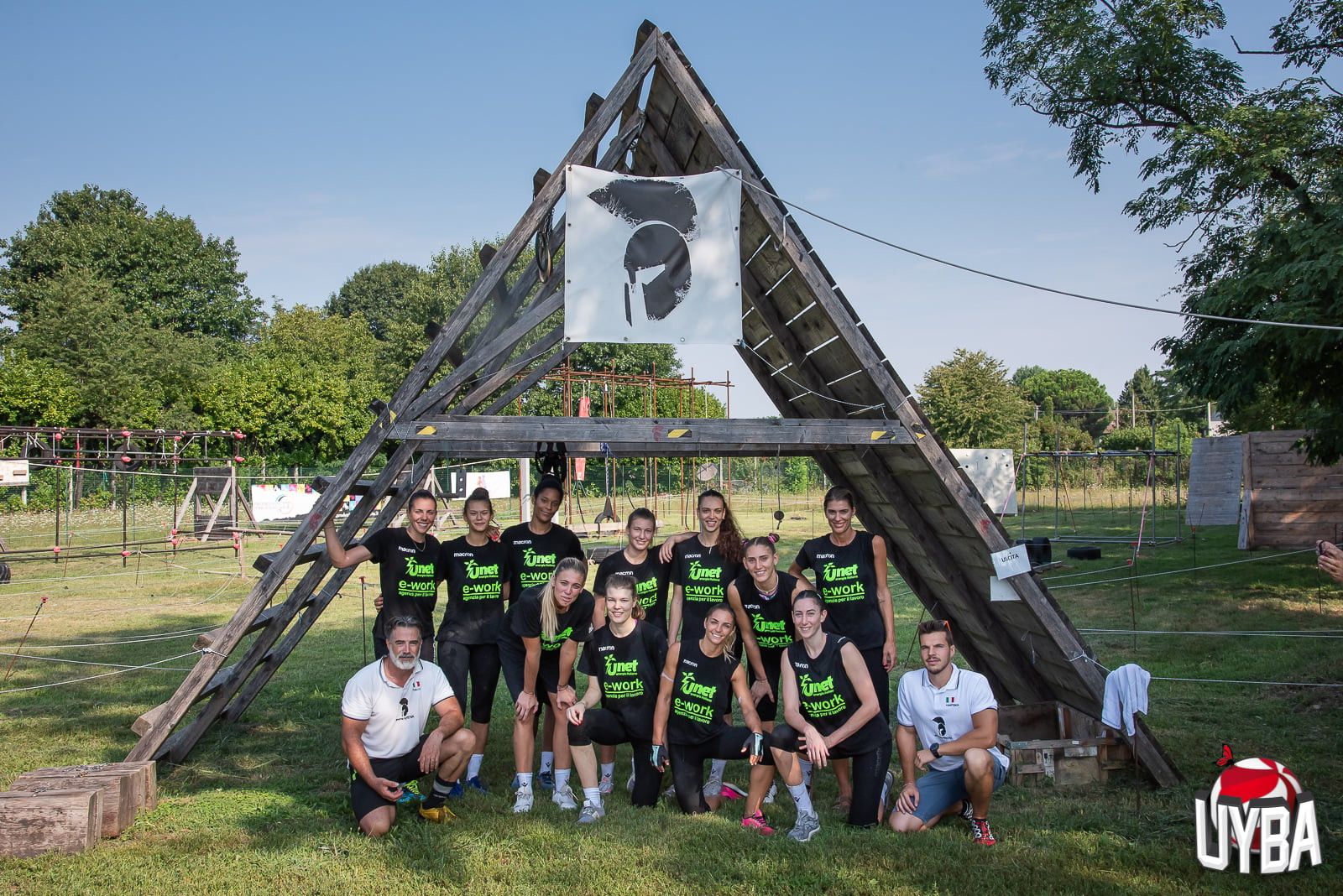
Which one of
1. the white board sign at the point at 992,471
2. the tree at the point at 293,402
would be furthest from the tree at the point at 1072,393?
the white board sign at the point at 992,471

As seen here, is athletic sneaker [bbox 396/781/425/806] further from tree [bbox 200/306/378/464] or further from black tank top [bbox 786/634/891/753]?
tree [bbox 200/306/378/464]

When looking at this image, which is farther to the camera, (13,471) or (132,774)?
(13,471)

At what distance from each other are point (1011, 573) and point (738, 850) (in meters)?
2.27

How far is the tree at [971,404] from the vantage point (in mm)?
35875

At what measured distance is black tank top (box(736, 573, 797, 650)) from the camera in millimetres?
5629

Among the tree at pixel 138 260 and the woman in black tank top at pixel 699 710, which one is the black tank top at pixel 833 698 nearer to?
the woman in black tank top at pixel 699 710

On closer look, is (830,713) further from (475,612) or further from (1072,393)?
(1072,393)

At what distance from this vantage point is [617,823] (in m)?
4.93

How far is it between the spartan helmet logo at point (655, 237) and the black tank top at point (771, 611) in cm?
175

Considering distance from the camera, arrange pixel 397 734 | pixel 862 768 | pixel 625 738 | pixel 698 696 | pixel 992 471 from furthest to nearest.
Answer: pixel 992 471 → pixel 625 738 → pixel 698 696 → pixel 397 734 → pixel 862 768

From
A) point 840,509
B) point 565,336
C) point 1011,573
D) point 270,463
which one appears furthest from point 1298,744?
point 270,463

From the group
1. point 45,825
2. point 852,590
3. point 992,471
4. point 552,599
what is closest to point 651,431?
point 552,599

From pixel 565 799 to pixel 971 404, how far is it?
3310 centimetres

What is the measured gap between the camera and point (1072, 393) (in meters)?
79.6
